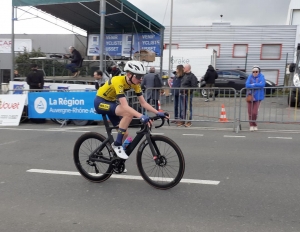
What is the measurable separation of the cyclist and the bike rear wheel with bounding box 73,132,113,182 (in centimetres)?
28

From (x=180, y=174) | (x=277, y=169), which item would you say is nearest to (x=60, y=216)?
(x=180, y=174)

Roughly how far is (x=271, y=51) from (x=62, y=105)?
28.4 metres

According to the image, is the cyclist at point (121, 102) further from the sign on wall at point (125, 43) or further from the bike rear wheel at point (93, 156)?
the sign on wall at point (125, 43)

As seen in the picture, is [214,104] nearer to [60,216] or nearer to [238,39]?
[60,216]

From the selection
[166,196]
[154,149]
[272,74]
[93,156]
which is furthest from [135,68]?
[272,74]

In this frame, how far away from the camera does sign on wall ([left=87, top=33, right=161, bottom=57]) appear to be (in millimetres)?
19656

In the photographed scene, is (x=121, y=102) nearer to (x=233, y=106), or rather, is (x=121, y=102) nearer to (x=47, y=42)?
(x=233, y=106)

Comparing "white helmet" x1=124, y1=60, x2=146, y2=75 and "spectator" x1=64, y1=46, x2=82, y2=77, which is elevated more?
"spectator" x1=64, y1=46, x2=82, y2=77

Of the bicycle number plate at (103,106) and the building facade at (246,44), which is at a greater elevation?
the building facade at (246,44)

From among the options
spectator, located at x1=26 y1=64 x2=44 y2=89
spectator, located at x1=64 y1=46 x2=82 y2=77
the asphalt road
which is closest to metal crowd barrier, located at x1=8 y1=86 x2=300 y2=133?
the asphalt road

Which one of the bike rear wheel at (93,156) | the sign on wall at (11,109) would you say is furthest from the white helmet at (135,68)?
the sign on wall at (11,109)

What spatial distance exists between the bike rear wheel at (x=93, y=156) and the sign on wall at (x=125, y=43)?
1443cm

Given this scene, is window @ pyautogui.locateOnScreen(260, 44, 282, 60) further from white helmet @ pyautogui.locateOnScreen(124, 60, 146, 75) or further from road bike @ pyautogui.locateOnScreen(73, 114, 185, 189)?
white helmet @ pyautogui.locateOnScreen(124, 60, 146, 75)

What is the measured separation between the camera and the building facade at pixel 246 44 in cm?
3516
